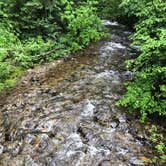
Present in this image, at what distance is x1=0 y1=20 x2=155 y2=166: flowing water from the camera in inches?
258

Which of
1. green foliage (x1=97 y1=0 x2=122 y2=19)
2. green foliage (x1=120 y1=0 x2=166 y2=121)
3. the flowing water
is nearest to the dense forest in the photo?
green foliage (x1=120 y1=0 x2=166 y2=121)

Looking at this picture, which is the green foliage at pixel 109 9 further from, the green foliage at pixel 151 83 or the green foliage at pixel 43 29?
the green foliage at pixel 151 83

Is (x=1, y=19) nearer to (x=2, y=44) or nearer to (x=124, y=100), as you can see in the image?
(x=2, y=44)

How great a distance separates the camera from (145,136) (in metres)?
7.21

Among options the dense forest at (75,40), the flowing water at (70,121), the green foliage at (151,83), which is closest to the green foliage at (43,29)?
the dense forest at (75,40)

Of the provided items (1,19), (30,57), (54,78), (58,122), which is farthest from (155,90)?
(1,19)

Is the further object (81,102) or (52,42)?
(52,42)

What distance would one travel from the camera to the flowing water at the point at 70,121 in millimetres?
6547

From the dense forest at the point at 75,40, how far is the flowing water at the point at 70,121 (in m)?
0.46

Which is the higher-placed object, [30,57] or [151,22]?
[151,22]

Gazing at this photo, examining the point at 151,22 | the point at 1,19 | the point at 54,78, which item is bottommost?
the point at 54,78

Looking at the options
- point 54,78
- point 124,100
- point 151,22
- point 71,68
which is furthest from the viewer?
point 71,68

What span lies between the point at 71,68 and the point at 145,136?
4.41m

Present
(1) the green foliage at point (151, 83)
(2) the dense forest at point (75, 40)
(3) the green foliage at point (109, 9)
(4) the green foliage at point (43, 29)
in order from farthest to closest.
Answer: (3) the green foliage at point (109, 9)
(4) the green foliage at point (43, 29)
(2) the dense forest at point (75, 40)
(1) the green foliage at point (151, 83)
